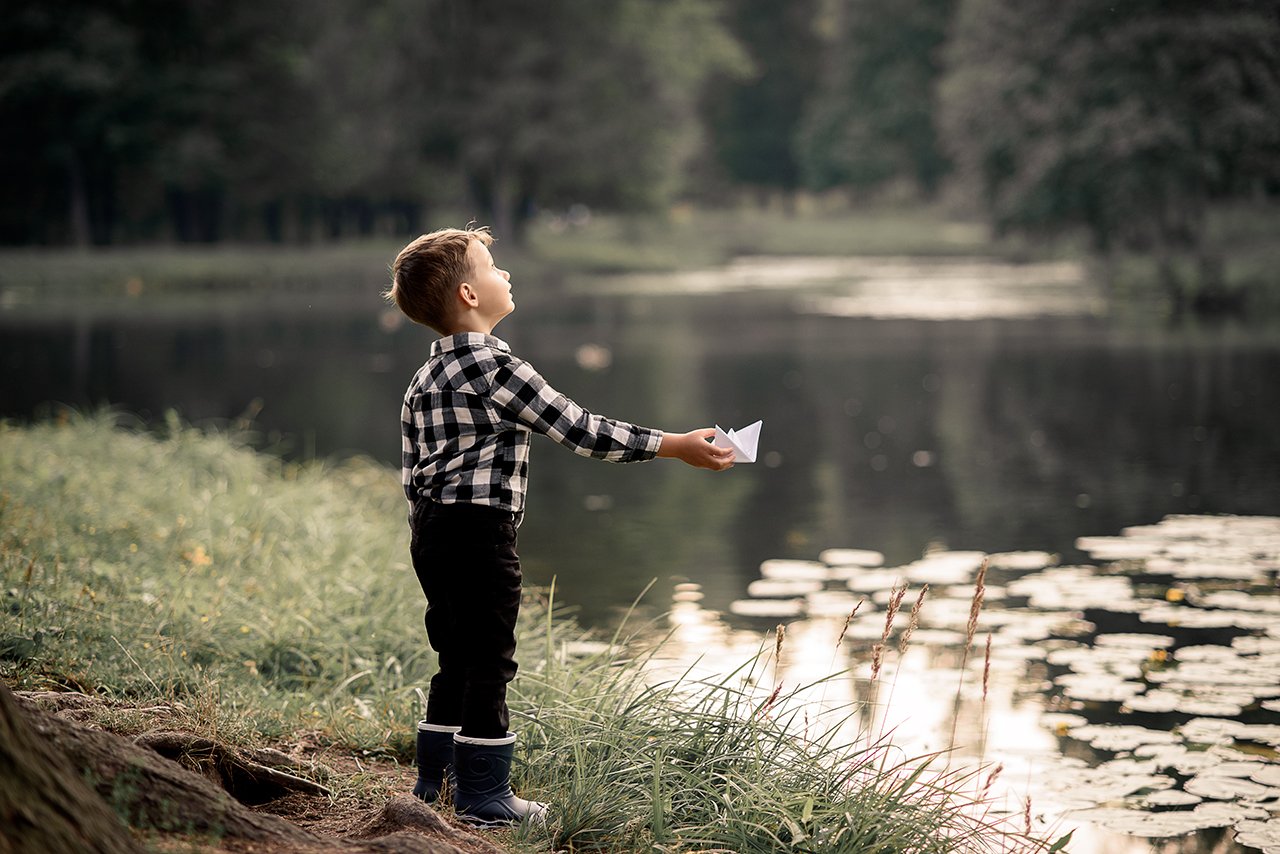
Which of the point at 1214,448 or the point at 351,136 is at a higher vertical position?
the point at 351,136

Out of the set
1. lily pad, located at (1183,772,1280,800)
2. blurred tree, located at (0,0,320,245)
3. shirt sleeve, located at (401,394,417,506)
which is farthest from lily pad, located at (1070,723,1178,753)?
blurred tree, located at (0,0,320,245)

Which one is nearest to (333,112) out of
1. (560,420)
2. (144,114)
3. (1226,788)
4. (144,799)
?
(144,114)

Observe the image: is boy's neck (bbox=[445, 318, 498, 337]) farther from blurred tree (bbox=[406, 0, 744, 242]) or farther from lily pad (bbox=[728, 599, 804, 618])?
blurred tree (bbox=[406, 0, 744, 242])

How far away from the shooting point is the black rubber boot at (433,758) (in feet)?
13.3

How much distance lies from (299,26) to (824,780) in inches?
1966

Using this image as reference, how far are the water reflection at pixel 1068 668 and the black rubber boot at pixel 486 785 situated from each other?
677 millimetres

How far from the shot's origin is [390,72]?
167ft

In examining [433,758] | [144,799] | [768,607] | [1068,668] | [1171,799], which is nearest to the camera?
[144,799]

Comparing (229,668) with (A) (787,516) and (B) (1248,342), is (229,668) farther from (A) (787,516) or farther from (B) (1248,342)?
(B) (1248,342)

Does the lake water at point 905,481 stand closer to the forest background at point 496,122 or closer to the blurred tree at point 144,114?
the forest background at point 496,122

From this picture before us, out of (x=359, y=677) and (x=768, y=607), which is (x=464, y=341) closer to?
(x=359, y=677)

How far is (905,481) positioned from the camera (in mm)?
11625

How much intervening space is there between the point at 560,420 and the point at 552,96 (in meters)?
46.9

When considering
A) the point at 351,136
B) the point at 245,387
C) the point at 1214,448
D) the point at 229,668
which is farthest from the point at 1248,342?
the point at 351,136
